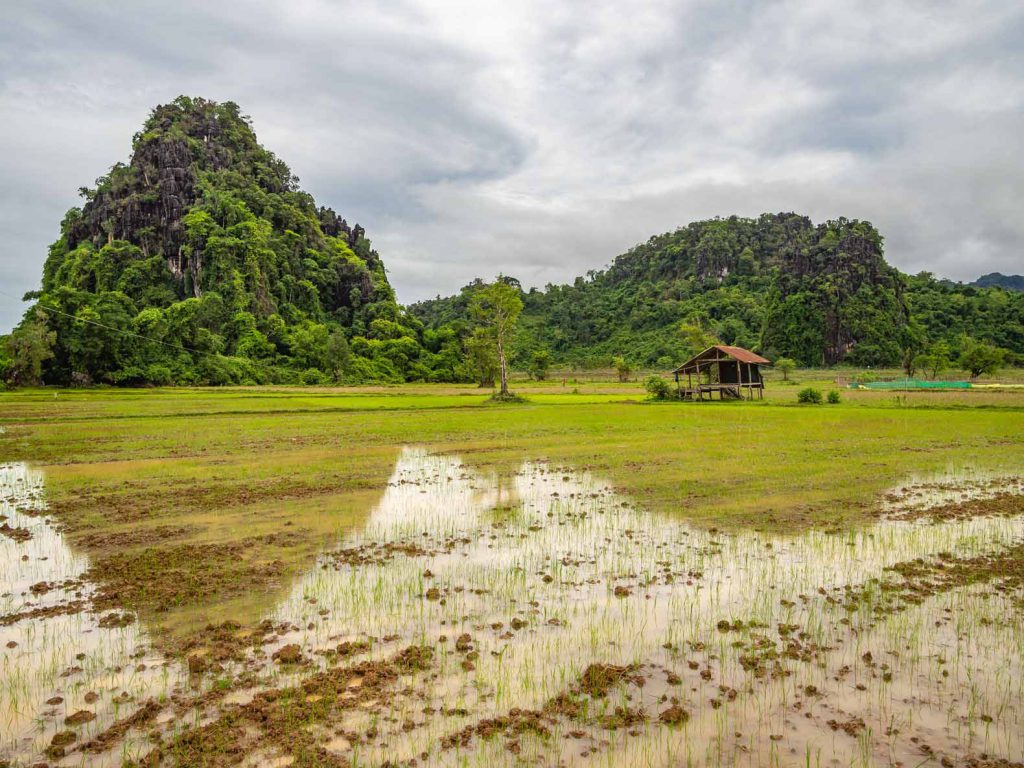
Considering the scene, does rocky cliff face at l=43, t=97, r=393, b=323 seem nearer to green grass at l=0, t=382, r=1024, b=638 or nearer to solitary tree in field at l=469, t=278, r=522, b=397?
solitary tree in field at l=469, t=278, r=522, b=397

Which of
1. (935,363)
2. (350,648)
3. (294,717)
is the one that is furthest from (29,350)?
(935,363)

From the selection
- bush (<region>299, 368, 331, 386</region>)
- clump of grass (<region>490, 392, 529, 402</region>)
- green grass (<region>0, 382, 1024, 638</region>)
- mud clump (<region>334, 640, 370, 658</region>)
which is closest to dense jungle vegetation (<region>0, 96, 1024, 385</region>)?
bush (<region>299, 368, 331, 386</region>)

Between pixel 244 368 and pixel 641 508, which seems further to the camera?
pixel 244 368

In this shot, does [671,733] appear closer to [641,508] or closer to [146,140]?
[641,508]

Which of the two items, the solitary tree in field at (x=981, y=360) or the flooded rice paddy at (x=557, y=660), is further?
the solitary tree in field at (x=981, y=360)

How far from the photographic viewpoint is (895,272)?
324 ft

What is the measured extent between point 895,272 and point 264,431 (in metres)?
108

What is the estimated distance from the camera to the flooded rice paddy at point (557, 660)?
11.4ft

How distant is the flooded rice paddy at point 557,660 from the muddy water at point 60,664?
2 cm

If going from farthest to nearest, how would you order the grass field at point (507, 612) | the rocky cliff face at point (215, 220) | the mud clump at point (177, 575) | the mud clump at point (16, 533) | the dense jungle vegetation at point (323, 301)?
1. the rocky cliff face at point (215, 220)
2. the dense jungle vegetation at point (323, 301)
3. the mud clump at point (16, 533)
4. the mud clump at point (177, 575)
5. the grass field at point (507, 612)

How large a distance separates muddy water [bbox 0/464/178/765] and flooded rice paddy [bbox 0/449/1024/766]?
19 mm

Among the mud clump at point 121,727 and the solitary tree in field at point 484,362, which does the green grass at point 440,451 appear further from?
the solitary tree in field at point 484,362

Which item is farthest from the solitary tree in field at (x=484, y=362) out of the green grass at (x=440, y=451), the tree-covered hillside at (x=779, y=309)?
the green grass at (x=440, y=451)

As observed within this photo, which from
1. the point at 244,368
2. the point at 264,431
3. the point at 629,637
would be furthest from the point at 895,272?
the point at 629,637
